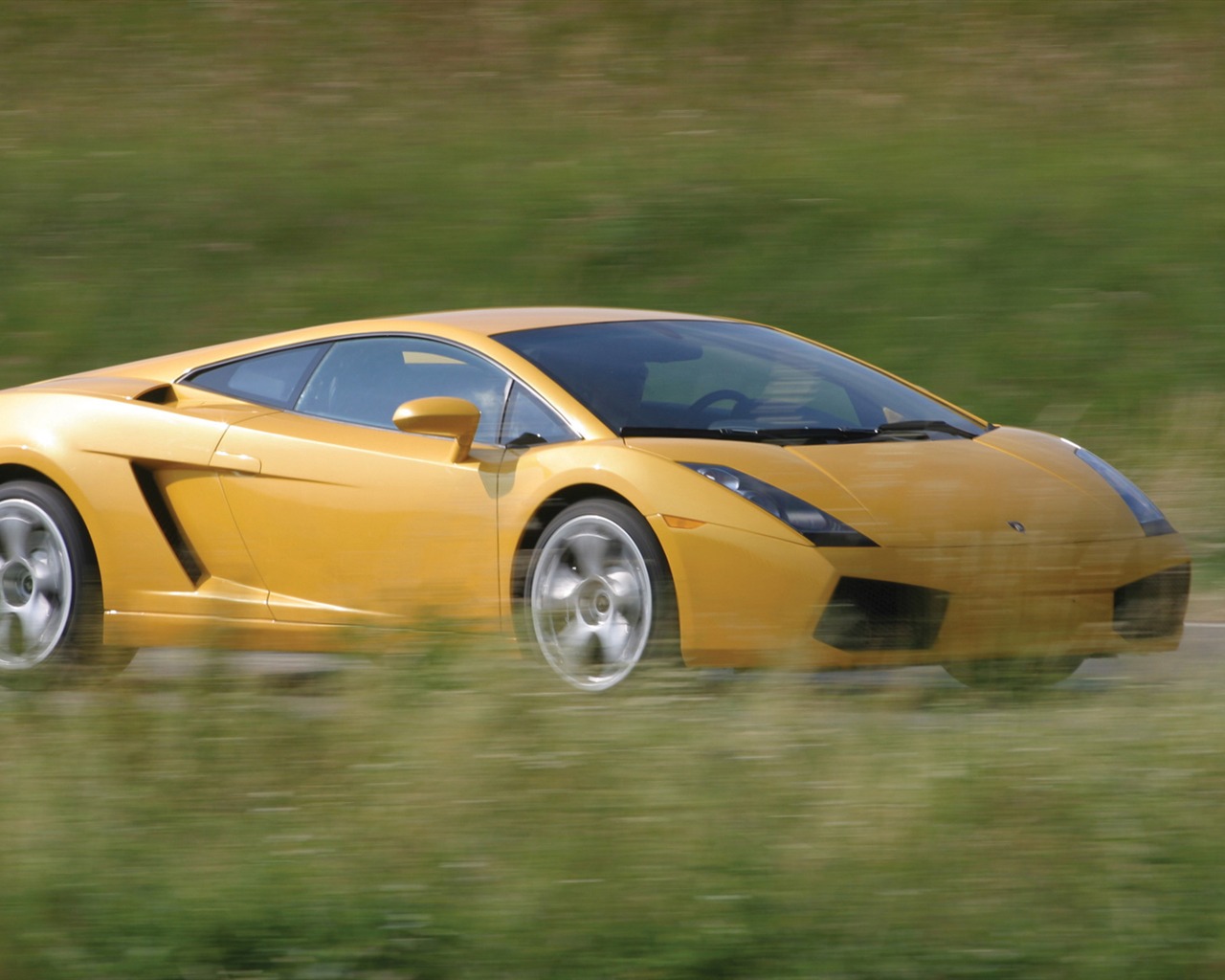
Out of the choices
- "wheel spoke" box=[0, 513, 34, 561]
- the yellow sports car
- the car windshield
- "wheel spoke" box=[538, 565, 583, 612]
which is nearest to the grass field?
the yellow sports car

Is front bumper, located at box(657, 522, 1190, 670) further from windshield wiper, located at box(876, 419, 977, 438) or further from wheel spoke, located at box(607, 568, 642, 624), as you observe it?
windshield wiper, located at box(876, 419, 977, 438)

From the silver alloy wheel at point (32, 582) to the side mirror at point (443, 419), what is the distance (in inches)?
55.9

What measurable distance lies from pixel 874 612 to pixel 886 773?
1287 millimetres

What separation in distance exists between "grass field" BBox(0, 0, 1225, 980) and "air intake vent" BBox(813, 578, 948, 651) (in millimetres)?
497

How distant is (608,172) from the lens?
42.2 feet

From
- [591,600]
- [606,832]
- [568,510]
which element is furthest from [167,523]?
[606,832]

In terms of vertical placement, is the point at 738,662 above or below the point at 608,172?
below

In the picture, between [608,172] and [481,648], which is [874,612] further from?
[608,172]

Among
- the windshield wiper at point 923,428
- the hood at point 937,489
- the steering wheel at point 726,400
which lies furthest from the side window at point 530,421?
the windshield wiper at point 923,428

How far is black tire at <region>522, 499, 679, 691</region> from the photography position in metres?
4.86

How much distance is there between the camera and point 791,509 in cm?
492

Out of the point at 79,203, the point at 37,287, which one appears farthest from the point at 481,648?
the point at 79,203

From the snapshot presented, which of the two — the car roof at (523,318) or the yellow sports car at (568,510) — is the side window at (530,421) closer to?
the yellow sports car at (568,510)

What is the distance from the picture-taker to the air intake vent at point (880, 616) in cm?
479
